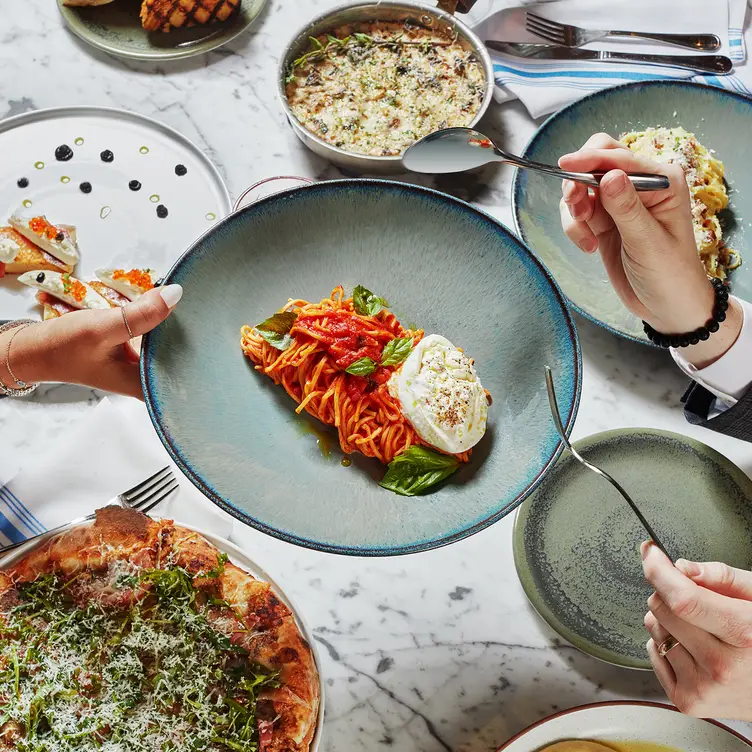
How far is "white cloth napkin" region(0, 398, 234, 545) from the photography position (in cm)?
193

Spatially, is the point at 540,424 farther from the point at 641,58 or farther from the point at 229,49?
the point at 229,49

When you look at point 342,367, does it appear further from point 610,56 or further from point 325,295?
point 610,56

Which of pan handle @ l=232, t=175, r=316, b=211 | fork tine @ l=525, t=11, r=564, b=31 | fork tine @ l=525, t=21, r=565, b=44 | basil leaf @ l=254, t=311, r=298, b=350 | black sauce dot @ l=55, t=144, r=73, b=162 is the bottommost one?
basil leaf @ l=254, t=311, r=298, b=350

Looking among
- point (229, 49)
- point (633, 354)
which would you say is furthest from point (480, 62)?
point (633, 354)

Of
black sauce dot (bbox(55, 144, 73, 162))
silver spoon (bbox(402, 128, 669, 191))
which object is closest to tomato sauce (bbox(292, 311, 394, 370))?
silver spoon (bbox(402, 128, 669, 191))

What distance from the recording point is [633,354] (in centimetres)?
220

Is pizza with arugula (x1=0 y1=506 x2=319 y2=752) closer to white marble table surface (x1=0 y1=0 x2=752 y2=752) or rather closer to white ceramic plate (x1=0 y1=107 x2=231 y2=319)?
white marble table surface (x1=0 y1=0 x2=752 y2=752)

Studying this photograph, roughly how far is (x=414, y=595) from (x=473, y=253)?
92 centimetres

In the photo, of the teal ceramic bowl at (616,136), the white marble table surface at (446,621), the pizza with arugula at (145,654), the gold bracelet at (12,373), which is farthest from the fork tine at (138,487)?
the teal ceramic bowl at (616,136)

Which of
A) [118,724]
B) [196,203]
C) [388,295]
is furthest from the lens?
[196,203]

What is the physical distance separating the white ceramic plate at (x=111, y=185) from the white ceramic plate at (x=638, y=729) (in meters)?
1.62

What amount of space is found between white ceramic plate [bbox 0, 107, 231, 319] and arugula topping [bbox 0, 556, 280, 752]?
0.96 meters

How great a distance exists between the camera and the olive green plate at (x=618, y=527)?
1.85 m

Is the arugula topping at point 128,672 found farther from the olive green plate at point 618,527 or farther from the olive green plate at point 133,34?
the olive green plate at point 133,34
